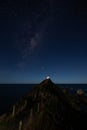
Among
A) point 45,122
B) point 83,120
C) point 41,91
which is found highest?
point 41,91

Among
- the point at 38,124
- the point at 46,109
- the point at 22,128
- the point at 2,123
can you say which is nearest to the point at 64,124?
the point at 46,109

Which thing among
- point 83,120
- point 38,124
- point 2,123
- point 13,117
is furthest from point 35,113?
point 83,120

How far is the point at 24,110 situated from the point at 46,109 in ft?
11.6

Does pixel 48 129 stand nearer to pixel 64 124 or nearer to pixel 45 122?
pixel 45 122

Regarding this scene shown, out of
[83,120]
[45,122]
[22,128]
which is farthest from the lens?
[83,120]

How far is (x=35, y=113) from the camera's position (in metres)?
23.8

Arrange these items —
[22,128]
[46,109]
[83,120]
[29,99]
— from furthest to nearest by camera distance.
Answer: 1. [83,120]
2. [29,99]
3. [46,109]
4. [22,128]

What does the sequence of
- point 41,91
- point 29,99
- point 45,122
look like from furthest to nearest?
point 41,91, point 29,99, point 45,122

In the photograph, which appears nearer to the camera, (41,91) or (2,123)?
(2,123)

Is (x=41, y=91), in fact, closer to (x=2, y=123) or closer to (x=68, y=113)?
(x=68, y=113)

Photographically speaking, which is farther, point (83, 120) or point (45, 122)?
point (83, 120)

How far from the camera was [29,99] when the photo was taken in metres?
29.5

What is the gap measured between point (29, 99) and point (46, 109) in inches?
197

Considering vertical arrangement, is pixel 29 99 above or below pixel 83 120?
above
